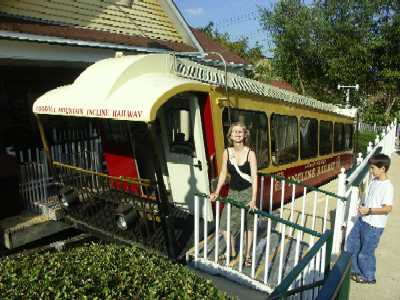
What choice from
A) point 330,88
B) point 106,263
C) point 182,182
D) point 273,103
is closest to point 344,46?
point 330,88

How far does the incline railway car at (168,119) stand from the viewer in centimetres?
464

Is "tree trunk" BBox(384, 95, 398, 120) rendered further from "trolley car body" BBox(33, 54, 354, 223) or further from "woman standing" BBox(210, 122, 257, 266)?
"woman standing" BBox(210, 122, 257, 266)

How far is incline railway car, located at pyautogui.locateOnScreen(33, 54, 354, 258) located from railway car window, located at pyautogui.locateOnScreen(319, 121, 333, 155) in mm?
1895

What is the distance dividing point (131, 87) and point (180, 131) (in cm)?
136

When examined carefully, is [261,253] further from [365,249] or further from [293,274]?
[293,274]

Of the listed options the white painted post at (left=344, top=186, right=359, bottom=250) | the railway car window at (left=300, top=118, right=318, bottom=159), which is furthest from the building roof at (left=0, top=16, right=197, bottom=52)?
the white painted post at (left=344, top=186, right=359, bottom=250)

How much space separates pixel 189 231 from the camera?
564 centimetres

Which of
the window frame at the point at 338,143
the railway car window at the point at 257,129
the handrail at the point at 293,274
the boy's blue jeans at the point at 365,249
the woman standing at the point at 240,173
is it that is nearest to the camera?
the handrail at the point at 293,274

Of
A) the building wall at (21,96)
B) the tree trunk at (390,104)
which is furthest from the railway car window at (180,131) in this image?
the tree trunk at (390,104)

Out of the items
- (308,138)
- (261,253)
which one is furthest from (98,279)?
(308,138)

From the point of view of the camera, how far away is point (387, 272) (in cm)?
529

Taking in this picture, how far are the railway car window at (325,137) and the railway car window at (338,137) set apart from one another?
434 mm

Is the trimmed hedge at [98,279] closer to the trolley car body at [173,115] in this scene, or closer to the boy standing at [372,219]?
the trolley car body at [173,115]

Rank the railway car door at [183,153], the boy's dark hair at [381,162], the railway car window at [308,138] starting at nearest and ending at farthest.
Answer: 1. the boy's dark hair at [381,162]
2. the railway car door at [183,153]
3. the railway car window at [308,138]
